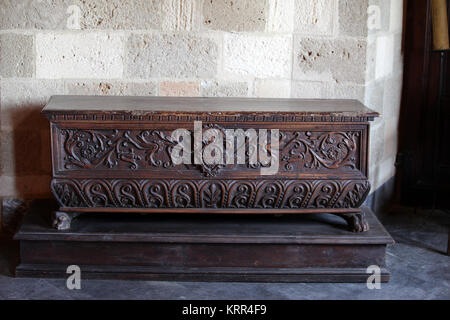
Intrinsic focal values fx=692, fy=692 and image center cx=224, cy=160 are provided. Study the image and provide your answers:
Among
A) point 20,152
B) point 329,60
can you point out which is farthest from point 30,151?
point 329,60

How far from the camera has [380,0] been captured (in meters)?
3.63

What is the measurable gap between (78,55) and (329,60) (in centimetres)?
128

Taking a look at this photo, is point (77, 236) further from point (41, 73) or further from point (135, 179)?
point (41, 73)

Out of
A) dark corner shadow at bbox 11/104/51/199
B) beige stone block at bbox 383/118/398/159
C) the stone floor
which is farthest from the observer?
beige stone block at bbox 383/118/398/159

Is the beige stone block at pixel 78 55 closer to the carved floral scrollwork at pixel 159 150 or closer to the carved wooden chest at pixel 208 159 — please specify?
the carved wooden chest at pixel 208 159

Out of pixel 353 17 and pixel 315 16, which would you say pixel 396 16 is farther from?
pixel 315 16

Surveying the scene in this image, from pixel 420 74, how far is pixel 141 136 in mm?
1989

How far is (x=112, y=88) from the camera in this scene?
354cm

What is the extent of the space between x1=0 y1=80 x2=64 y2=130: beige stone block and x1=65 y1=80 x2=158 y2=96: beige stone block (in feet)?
0.22

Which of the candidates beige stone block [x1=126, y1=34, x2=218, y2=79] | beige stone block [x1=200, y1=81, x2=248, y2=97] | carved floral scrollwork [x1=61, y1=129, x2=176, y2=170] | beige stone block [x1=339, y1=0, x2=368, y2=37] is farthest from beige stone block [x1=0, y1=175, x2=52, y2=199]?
beige stone block [x1=339, y1=0, x2=368, y2=37]

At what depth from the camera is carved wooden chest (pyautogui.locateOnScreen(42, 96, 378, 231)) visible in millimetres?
3068

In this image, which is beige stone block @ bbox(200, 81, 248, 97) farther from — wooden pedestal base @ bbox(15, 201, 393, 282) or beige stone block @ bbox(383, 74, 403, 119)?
beige stone block @ bbox(383, 74, 403, 119)

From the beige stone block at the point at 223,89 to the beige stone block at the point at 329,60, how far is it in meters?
0.28

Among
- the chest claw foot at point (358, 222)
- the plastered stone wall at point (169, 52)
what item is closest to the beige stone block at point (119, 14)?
the plastered stone wall at point (169, 52)
